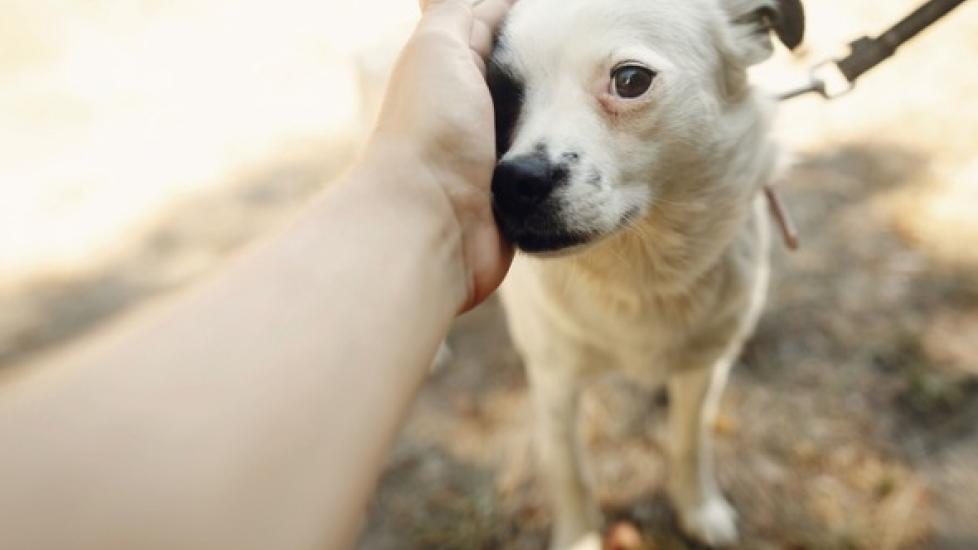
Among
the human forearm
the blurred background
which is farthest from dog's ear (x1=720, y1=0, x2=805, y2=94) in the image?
the human forearm

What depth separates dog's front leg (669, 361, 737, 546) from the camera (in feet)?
8.27

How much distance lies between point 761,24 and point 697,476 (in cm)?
146

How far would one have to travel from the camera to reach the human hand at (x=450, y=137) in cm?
152

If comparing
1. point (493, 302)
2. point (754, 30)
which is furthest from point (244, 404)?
point (493, 302)

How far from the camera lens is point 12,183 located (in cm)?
502

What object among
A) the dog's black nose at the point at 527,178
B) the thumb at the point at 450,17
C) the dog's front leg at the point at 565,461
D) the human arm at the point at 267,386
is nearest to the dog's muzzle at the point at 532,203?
the dog's black nose at the point at 527,178

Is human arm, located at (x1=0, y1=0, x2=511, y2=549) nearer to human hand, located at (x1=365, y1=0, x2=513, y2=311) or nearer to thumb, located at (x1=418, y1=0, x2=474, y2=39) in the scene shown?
human hand, located at (x1=365, y1=0, x2=513, y2=311)

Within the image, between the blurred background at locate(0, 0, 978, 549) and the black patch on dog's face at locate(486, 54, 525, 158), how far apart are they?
2.73 ft

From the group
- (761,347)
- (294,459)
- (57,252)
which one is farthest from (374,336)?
(57,252)

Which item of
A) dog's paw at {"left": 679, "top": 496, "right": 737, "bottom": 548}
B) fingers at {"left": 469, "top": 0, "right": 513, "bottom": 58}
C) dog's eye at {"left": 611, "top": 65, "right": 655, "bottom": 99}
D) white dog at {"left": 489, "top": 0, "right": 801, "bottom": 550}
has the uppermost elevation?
fingers at {"left": 469, "top": 0, "right": 513, "bottom": 58}

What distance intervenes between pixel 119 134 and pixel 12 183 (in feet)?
2.36

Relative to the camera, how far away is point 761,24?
1.96 m

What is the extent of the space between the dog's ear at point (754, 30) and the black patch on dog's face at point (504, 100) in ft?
1.75

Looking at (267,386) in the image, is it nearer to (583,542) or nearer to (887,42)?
(887,42)
